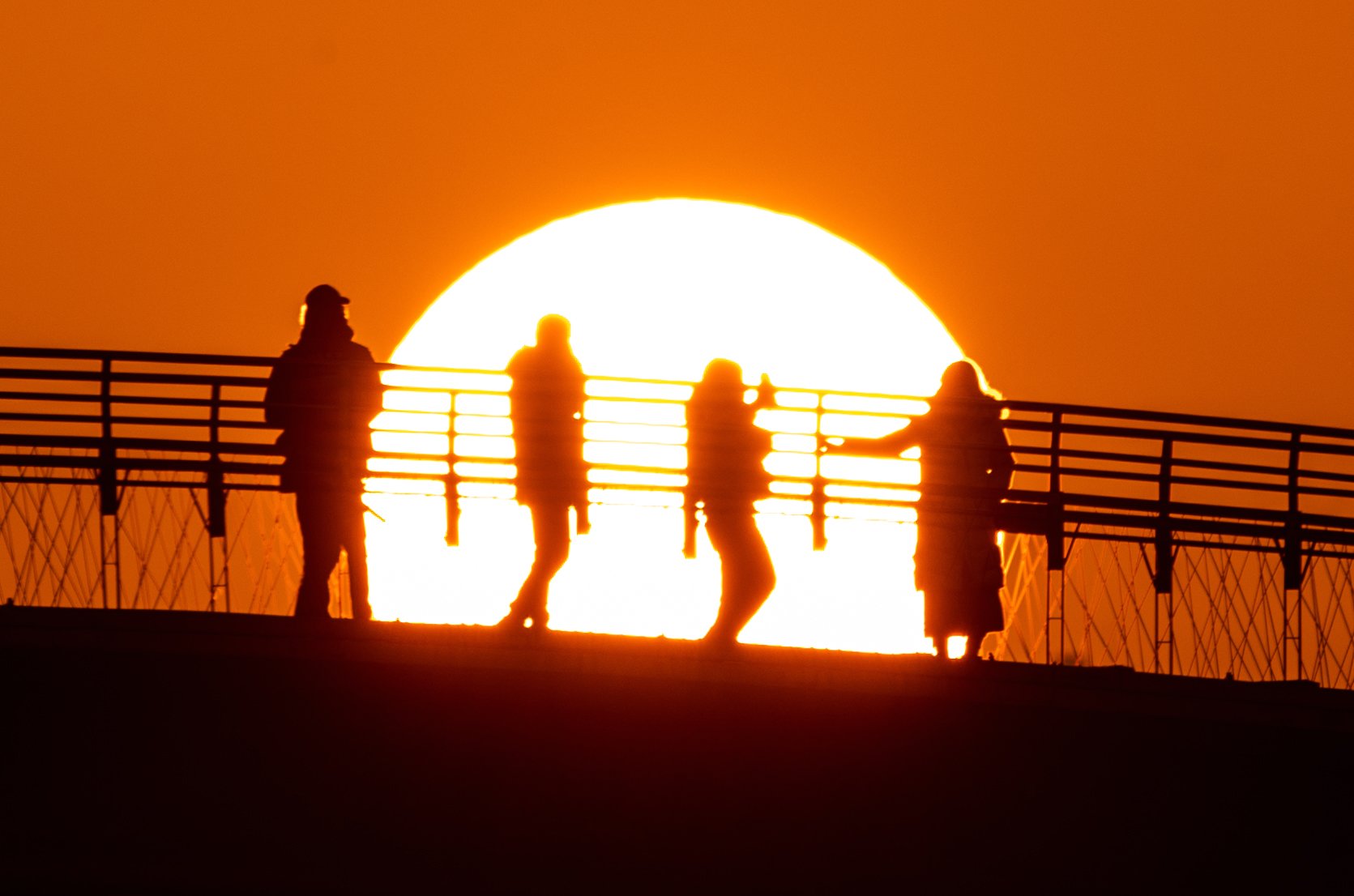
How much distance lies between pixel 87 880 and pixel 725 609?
3.81 m

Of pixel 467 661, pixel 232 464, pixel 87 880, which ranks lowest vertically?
pixel 87 880

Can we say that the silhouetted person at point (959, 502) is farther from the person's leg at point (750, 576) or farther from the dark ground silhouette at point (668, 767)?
the person's leg at point (750, 576)

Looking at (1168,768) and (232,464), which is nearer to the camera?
(1168,768)

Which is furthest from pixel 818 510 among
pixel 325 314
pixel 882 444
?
pixel 325 314

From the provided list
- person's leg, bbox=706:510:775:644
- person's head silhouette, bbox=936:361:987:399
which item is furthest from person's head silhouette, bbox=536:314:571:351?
person's head silhouette, bbox=936:361:987:399

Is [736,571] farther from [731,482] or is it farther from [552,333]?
[552,333]

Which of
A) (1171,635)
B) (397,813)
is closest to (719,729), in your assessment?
(397,813)

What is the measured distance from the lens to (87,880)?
17.8m

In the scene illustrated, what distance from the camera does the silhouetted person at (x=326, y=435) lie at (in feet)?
61.3

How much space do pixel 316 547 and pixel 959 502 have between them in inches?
146

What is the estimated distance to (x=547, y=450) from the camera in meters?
18.6

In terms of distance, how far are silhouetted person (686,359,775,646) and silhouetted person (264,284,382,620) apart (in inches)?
75.5

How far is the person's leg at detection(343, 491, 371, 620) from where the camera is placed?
18703mm

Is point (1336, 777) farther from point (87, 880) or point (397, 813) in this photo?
point (87, 880)
